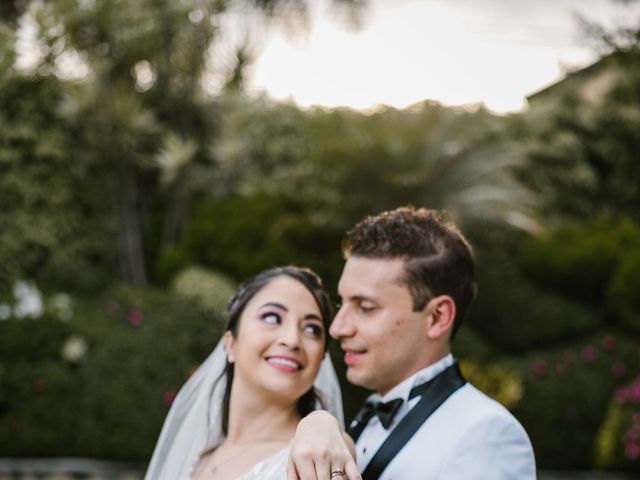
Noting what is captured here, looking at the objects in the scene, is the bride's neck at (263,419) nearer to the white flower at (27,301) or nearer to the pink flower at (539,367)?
the white flower at (27,301)

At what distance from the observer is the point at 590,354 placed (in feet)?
29.6

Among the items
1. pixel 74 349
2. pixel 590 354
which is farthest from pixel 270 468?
pixel 590 354

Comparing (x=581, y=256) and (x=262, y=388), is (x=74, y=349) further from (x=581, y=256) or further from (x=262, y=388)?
(x=262, y=388)

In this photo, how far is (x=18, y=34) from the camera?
408 inches

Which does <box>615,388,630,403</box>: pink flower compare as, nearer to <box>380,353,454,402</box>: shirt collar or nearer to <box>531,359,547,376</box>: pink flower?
<box>531,359,547,376</box>: pink flower

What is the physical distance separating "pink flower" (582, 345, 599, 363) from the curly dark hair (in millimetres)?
7073

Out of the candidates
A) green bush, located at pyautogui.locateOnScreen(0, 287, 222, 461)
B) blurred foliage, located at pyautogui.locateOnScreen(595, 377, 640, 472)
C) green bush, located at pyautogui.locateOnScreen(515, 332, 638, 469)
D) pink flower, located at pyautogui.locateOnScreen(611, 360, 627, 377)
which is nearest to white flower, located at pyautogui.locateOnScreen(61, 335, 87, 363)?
green bush, located at pyautogui.locateOnScreen(0, 287, 222, 461)

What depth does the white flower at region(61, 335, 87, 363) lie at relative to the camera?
317 inches

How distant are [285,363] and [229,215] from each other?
23.3 feet

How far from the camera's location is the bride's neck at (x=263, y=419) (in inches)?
99.7

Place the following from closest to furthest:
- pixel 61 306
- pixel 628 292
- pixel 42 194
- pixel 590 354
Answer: pixel 61 306 → pixel 628 292 → pixel 590 354 → pixel 42 194

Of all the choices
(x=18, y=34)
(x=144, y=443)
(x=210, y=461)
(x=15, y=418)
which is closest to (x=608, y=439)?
(x=144, y=443)

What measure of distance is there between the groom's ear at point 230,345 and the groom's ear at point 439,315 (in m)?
0.71

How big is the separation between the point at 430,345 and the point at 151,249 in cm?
918
